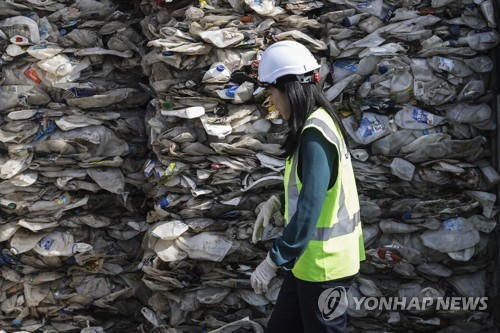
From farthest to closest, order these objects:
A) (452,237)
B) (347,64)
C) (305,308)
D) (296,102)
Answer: (347,64) < (452,237) < (305,308) < (296,102)

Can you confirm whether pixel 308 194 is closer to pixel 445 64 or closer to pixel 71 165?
pixel 445 64

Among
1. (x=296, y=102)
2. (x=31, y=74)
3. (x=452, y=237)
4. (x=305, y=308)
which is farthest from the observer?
(x=31, y=74)

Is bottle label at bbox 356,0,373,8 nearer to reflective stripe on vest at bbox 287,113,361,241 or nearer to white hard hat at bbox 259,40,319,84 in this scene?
white hard hat at bbox 259,40,319,84

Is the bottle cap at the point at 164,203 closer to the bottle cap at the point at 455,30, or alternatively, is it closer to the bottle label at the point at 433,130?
the bottle label at the point at 433,130

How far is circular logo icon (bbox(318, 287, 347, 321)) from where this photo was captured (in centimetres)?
250

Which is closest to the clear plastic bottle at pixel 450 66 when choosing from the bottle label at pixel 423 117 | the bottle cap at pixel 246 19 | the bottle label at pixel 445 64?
the bottle label at pixel 445 64

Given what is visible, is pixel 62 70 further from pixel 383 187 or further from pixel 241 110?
pixel 383 187

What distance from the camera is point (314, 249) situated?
2.47m

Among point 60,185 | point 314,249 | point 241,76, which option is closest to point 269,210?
point 314,249

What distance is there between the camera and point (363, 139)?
3432mm

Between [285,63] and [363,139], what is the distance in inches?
43.5

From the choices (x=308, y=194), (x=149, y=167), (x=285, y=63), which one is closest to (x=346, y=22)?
(x=285, y=63)

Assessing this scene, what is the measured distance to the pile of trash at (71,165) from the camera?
3.70 meters

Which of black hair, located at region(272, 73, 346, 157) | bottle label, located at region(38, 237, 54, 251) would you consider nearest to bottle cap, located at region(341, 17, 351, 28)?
black hair, located at region(272, 73, 346, 157)
